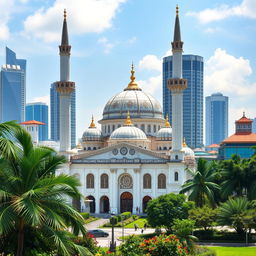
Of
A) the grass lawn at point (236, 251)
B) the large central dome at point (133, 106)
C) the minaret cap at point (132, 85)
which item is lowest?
the grass lawn at point (236, 251)

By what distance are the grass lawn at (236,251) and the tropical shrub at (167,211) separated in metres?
8.57

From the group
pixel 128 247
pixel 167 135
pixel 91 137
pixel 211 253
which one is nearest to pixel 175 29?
pixel 167 135

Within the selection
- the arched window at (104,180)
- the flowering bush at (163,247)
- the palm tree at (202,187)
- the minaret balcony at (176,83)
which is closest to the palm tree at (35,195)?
the flowering bush at (163,247)

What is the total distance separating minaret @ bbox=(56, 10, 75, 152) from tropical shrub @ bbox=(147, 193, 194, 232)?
3202 cm

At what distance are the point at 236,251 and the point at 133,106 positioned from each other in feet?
189

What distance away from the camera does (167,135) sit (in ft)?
302

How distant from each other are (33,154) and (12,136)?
126 cm

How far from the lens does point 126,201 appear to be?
8206 centimetres

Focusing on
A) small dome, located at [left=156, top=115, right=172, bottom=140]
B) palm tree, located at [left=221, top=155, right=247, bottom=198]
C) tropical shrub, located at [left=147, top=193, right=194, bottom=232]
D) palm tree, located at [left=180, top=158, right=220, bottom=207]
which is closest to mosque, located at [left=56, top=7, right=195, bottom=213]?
small dome, located at [left=156, top=115, right=172, bottom=140]

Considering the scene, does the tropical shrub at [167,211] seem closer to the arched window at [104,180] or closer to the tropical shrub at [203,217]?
the tropical shrub at [203,217]

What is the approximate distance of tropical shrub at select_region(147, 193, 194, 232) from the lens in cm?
5116

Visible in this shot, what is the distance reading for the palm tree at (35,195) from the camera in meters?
17.4

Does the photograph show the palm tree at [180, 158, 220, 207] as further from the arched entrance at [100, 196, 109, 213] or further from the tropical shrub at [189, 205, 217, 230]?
the arched entrance at [100, 196, 109, 213]

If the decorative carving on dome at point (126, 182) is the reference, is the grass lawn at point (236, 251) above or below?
below
